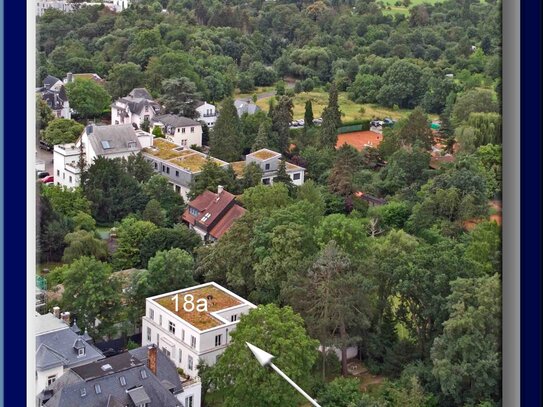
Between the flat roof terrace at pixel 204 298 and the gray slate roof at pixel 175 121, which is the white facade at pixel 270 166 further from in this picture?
the flat roof terrace at pixel 204 298

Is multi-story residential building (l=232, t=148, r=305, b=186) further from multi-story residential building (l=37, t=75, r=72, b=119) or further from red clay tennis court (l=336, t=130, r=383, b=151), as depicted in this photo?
multi-story residential building (l=37, t=75, r=72, b=119)

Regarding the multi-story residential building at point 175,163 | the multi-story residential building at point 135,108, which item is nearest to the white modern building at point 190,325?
the multi-story residential building at point 175,163

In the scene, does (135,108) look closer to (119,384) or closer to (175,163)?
(175,163)

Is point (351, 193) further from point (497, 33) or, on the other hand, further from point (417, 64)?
point (497, 33)

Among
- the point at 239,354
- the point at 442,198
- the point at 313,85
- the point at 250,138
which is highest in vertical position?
the point at 313,85

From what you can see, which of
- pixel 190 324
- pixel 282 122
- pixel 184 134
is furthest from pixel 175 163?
pixel 190 324
